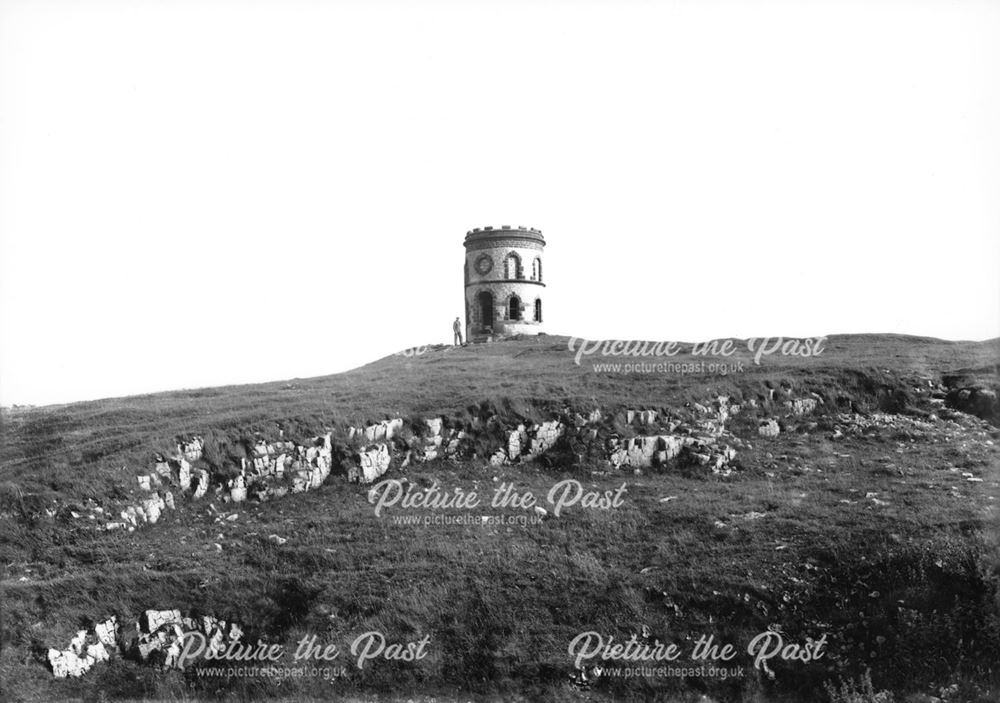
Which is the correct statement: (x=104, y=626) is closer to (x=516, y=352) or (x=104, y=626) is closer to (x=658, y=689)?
(x=658, y=689)

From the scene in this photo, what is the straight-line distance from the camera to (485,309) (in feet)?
168

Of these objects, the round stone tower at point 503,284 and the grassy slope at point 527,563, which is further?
the round stone tower at point 503,284

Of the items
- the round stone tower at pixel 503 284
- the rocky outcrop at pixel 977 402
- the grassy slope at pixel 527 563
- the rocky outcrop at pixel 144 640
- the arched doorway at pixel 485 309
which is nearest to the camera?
the grassy slope at pixel 527 563

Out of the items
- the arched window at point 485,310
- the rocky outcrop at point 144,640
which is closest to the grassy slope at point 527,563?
the rocky outcrop at point 144,640

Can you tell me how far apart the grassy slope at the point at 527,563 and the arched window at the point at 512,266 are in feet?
73.5

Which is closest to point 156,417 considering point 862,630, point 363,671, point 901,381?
point 363,671

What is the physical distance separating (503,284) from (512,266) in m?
1.33

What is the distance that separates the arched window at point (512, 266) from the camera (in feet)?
166

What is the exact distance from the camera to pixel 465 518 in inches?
907

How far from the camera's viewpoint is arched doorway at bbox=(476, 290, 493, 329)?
50.8 meters

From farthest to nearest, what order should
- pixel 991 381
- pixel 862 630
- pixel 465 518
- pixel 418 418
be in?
pixel 991 381
pixel 418 418
pixel 465 518
pixel 862 630

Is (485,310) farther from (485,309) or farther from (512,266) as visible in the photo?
(512,266)

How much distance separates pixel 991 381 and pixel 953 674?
18424mm

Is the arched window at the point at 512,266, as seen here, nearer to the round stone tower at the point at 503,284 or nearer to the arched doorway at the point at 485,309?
the round stone tower at the point at 503,284
